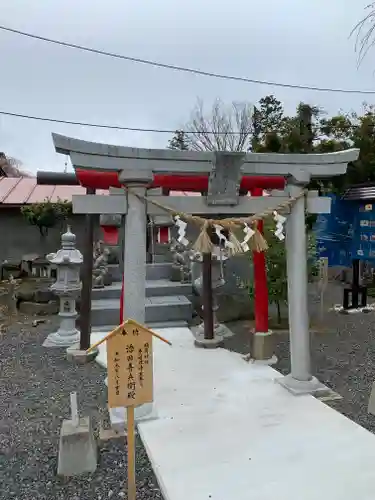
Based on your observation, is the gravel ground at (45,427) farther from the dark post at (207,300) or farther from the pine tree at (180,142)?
the pine tree at (180,142)

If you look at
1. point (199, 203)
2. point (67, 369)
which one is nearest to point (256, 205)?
point (199, 203)

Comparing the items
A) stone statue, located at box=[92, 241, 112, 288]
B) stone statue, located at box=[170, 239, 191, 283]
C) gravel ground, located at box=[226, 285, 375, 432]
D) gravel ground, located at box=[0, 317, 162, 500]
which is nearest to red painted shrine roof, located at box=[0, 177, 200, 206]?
stone statue, located at box=[170, 239, 191, 283]

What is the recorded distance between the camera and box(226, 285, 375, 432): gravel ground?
424 cm

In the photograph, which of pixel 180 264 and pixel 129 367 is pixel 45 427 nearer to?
pixel 129 367

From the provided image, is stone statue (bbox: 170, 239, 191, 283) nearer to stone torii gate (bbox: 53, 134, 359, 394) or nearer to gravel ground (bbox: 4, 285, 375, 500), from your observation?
gravel ground (bbox: 4, 285, 375, 500)

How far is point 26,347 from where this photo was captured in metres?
6.57

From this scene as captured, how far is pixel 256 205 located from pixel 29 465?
291cm

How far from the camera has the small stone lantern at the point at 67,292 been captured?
6645 mm

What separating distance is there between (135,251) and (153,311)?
392 cm

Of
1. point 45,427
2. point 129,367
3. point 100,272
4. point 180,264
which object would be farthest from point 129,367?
point 180,264

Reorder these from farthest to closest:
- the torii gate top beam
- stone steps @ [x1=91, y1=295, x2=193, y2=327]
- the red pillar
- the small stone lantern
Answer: stone steps @ [x1=91, y1=295, x2=193, y2=327] → the small stone lantern → the red pillar → the torii gate top beam

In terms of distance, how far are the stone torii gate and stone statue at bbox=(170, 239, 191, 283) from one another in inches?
180

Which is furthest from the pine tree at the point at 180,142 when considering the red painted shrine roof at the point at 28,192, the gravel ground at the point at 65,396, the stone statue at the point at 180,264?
the gravel ground at the point at 65,396

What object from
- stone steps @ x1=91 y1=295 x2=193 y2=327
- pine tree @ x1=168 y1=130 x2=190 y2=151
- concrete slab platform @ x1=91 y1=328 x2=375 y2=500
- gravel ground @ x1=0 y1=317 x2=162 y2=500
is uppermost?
pine tree @ x1=168 y1=130 x2=190 y2=151
